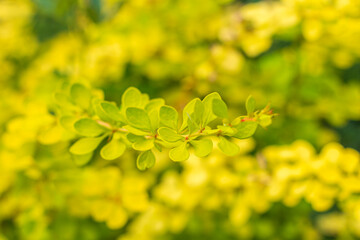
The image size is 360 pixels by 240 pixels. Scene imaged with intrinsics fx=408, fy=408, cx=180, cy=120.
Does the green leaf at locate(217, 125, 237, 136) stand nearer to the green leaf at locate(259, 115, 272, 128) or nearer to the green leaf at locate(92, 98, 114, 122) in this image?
the green leaf at locate(259, 115, 272, 128)

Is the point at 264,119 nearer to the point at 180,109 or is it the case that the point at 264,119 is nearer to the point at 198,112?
the point at 198,112

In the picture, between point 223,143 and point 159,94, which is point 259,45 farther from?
point 223,143

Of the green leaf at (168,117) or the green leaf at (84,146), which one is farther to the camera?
the green leaf at (84,146)

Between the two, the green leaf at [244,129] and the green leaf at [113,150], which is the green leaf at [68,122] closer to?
the green leaf at [113,150]

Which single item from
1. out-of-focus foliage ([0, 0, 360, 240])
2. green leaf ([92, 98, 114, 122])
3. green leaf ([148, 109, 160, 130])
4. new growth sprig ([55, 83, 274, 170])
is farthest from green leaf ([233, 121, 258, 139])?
out-of-focus foliage ([0, 0, 360, 240])

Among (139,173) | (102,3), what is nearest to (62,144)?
(139,173)

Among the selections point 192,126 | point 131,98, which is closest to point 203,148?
point 192,126

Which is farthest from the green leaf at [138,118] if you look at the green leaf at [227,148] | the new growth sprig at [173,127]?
the green leaf at [227,148]
